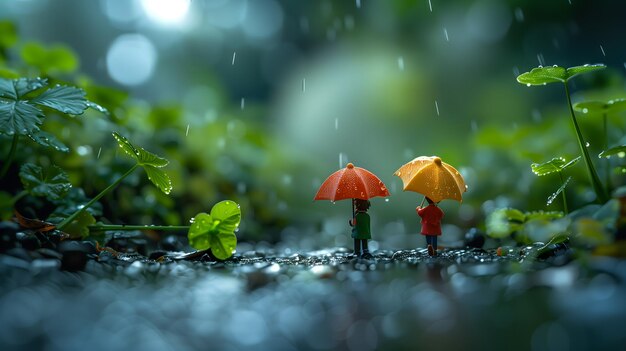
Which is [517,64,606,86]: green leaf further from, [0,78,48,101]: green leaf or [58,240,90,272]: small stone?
[0,78,48,101]: green leaf

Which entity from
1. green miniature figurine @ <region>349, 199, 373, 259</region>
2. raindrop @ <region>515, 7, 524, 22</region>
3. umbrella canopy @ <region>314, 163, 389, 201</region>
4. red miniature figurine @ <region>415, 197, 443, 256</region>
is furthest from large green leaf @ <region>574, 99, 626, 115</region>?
raindrop @ <region>515, 7, 524, 22</region>

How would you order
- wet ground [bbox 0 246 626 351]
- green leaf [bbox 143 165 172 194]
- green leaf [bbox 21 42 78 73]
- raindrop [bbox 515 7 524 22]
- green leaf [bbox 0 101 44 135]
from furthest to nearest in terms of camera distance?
1. raindrop [bbox 515 7 524 22]
2. green leaf [bbox 21 42 78 73]
3. green leaf [bbox 143 165 172 194]
4. green leaf [bbox 0 101 44 135]
5. wet ground [bbox 0 246 626 351]

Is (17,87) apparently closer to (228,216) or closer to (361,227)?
(228,216)

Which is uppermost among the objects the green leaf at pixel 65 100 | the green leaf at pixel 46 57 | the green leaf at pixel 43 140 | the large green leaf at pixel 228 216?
the green leaf at pixel 46 57

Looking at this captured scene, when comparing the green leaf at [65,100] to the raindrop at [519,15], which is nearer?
the green leaf at [65,100]

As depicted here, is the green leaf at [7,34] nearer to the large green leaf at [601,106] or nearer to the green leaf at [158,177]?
the green leaf at [158,177]

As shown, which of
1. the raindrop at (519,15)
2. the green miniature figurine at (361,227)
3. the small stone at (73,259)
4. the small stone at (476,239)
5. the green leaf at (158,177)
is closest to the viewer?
the small stone at (73,259)

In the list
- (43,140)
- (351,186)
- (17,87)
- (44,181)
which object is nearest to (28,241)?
(44,181)

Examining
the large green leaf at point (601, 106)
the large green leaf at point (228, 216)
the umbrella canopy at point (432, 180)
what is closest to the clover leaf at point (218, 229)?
the large green leaf at point (228, 216)
